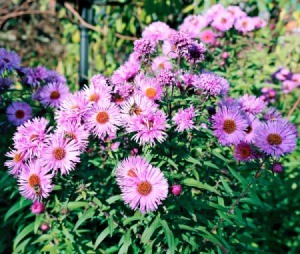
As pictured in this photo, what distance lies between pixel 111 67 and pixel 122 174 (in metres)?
3.07

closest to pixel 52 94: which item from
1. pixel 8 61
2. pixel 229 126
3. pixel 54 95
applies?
pixel 54 95

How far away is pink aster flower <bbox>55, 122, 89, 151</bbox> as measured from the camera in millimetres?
1560

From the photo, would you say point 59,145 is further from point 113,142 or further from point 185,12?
point 185,12

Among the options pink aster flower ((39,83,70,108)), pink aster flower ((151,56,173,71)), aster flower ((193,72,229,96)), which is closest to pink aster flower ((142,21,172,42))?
pink aster flower ((151,56,173,71))

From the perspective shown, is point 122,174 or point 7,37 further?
point 7,37

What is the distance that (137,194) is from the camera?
151 cm

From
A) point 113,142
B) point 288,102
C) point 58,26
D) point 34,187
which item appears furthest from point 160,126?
point 58,26

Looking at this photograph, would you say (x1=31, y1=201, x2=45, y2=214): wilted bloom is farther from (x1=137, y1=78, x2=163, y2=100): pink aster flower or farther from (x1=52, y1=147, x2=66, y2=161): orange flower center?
(x1=137, y1=78, x2=163, y2=100): pink aster flower

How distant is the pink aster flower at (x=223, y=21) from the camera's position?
2.71m

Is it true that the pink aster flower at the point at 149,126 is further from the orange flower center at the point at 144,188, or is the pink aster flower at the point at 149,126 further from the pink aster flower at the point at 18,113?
the pink aster flower at the point at 18,113

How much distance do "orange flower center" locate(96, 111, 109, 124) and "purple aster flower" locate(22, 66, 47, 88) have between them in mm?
813

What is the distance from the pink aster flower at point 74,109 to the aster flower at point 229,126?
1.79 feet

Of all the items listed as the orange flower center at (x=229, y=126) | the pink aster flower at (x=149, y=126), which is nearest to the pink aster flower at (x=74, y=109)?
the pink aster flower at (x=149, y=126)

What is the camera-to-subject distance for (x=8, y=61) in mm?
2279
